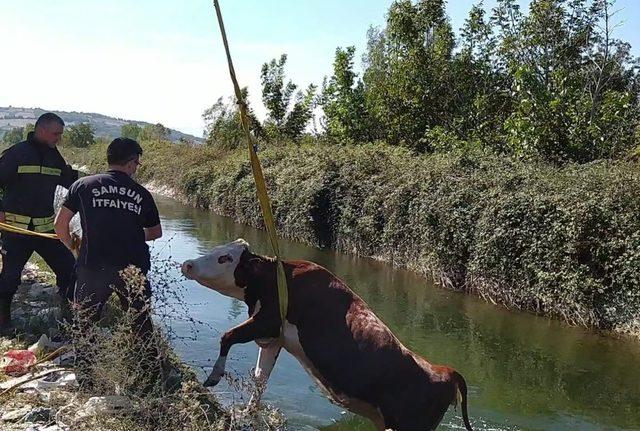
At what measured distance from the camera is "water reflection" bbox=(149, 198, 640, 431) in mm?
6947

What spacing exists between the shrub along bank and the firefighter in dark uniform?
8492mm

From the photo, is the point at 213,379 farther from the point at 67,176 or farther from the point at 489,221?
the point at 489,221

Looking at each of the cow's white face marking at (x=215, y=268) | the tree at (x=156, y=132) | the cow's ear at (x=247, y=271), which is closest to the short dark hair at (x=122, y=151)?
the cow's white face marking at (x=215, y=268)

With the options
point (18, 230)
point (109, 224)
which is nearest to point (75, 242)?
point (109, 224)

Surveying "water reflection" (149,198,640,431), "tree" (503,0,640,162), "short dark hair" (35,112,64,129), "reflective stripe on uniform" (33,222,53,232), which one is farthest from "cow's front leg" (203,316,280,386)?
"tree" (503,0,640,162)

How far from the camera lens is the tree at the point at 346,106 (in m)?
26.8

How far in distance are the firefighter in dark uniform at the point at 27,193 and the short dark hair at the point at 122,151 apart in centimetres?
150

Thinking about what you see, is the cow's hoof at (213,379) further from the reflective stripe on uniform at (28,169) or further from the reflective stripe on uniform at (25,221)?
the reflective stripe on uniform at (28,169)

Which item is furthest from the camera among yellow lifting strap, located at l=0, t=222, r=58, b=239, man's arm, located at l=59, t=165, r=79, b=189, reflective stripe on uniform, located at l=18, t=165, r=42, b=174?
man's arm, located at l=59, t=165, r=79, b=189

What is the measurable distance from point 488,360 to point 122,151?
A: 20.6 feet

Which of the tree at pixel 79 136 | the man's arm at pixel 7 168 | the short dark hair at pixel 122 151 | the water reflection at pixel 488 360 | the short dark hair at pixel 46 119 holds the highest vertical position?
the tree at pixel 79 136

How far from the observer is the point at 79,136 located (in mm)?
67812

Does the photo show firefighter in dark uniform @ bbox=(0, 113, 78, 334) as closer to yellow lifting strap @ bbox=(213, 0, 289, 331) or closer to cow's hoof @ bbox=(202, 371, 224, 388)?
cow's hoof @ bbox=(202, 371, 224, 388)

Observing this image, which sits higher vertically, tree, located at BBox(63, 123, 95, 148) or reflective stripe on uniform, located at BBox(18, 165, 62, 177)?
tree, located at BBox(63, 123, 95, 148)
